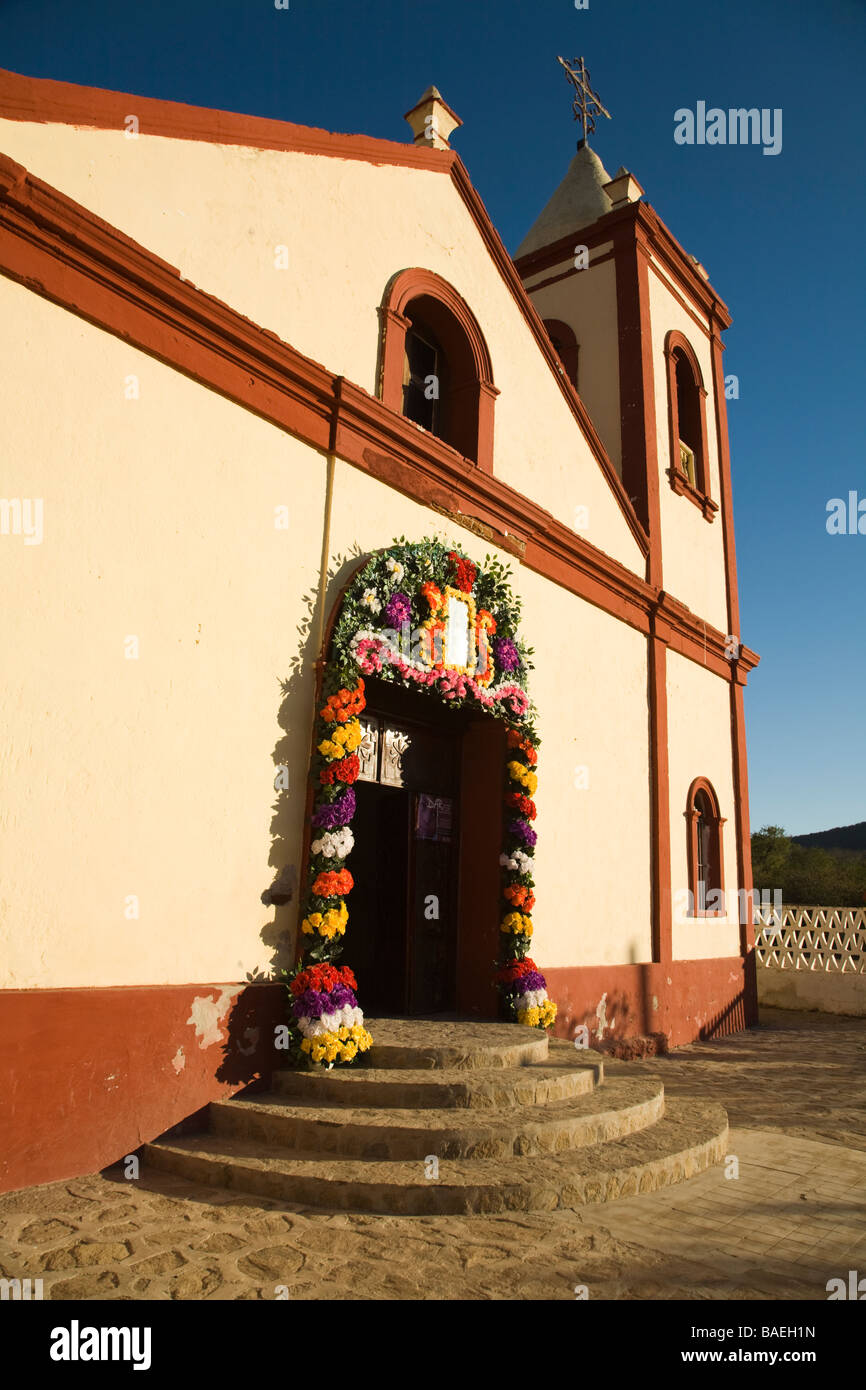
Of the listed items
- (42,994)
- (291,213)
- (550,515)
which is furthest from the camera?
(550,515)

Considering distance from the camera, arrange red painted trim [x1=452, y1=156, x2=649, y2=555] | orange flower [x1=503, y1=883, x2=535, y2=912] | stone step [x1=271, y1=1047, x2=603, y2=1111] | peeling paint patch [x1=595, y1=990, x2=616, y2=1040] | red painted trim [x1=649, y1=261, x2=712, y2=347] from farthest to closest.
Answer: red painted trim [x1=649, y1=261, x2=712, y2=347]
red painted trim [x1=452, y1=156, x2=649, y2=555]
peeling paint patch [x1=595, y1=990, x2=616, y2=1040]
orange flower [x1=503, y1=883, x2=535, y2=912]
stone step [x1=271, y1=1047, x2=603, y2=1111]

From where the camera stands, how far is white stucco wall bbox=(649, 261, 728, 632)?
12.9 metres

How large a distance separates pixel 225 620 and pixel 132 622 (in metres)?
0.73

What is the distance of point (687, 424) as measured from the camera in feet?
47.8

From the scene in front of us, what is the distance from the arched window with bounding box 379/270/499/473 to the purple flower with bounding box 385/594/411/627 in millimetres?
2453

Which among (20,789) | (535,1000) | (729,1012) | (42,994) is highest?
(20,789)

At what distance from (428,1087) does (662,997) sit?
19.5 feet

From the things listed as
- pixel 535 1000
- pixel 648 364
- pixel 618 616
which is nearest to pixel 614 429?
pixel 648 364

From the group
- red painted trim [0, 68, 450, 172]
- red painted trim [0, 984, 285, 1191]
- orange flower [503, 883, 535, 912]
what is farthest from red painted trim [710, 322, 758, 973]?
red painted trim [0, 984, 285, 1191]

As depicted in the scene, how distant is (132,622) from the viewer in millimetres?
5609

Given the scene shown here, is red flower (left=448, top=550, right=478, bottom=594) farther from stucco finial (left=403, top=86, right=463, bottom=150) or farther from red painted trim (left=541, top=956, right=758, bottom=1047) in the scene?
stucco finial (left=403, top=86, right=463, bottom=150)

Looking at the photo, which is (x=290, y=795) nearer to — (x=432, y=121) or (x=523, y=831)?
(x=523, y=831)
